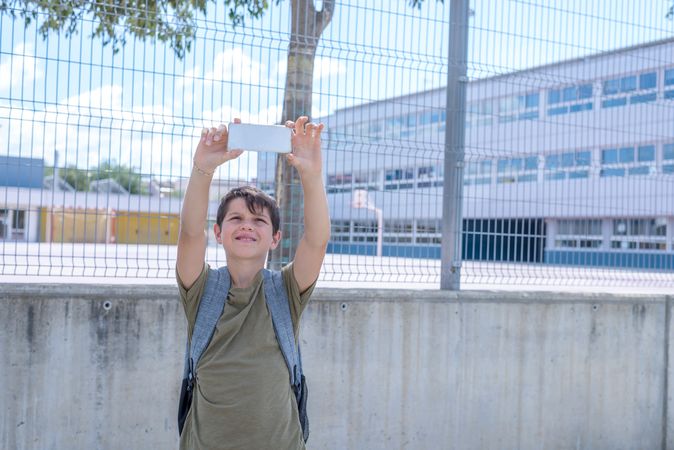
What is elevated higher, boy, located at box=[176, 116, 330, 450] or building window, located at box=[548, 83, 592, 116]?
building window, located at box=[548, 83, 592, 116]

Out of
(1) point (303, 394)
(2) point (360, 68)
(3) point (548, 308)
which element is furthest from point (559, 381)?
(1) point (303, 394)

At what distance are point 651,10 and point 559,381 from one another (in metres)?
3.30

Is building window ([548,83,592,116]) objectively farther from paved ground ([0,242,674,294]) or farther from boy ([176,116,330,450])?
boy ([176,116,330,450])

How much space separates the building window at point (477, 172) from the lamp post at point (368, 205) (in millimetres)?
689

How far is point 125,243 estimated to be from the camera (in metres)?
5.23

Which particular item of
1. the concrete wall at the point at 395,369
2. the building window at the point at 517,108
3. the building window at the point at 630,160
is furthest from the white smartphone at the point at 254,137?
the building window at the point at 630,160

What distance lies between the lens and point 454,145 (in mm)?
5828

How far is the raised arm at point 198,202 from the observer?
2.53m

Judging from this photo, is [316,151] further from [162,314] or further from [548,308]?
[548,308]

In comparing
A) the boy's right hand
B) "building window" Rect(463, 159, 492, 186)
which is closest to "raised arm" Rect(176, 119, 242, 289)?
the boy's right hand

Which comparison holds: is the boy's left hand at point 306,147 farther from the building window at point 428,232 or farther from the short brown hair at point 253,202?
the building window at point 428,232

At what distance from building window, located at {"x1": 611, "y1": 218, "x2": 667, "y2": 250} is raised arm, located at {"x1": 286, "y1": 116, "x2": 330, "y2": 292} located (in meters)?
4.74

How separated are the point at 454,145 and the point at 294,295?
133 inches

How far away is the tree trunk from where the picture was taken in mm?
5375
